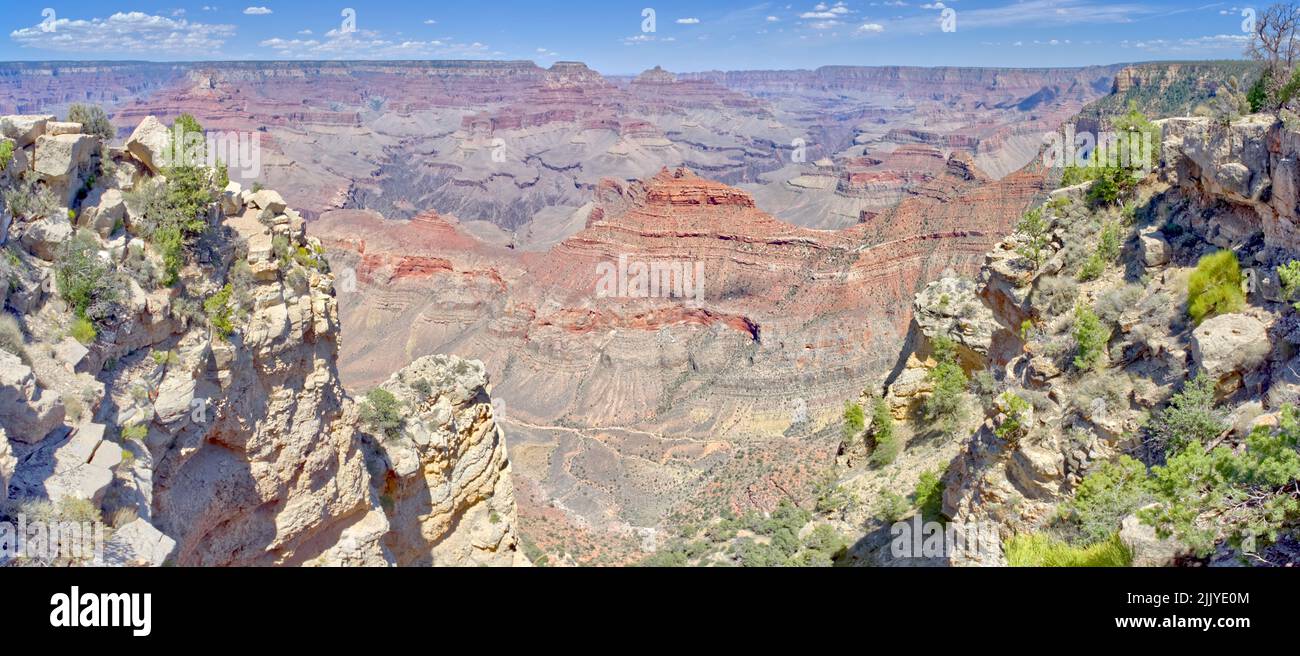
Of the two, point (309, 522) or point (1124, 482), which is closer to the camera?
point (1124, 482)

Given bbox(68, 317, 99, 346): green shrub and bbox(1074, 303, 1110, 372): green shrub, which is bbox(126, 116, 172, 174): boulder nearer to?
bbox(68, 317, 99, 346): green shrub

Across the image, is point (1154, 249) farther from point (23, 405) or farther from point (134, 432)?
point (23, 405)

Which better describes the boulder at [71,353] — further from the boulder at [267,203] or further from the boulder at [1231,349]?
the boulder at [1231,349]

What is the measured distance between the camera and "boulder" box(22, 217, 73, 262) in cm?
897

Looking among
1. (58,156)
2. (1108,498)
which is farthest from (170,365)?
(1108,498)

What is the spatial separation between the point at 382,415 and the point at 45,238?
8825 millimetres

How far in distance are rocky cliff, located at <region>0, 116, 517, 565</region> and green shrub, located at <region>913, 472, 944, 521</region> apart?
11228 millimetres

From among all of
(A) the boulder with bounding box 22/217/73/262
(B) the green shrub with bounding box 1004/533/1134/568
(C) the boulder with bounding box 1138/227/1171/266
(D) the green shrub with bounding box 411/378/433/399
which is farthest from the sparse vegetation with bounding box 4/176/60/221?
(C) the boulder with bounding box 1138/227/1171/266

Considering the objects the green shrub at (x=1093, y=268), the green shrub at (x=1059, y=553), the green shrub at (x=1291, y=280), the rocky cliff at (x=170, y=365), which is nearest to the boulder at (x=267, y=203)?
the rocky cliff at (x=170, y=365)

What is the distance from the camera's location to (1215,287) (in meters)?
11.3

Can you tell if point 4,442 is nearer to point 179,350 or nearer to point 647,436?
point 179,350

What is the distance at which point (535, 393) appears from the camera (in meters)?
53.0

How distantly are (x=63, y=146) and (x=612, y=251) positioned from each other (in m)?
53.7

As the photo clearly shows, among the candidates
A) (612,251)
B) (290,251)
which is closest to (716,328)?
(612,251)
